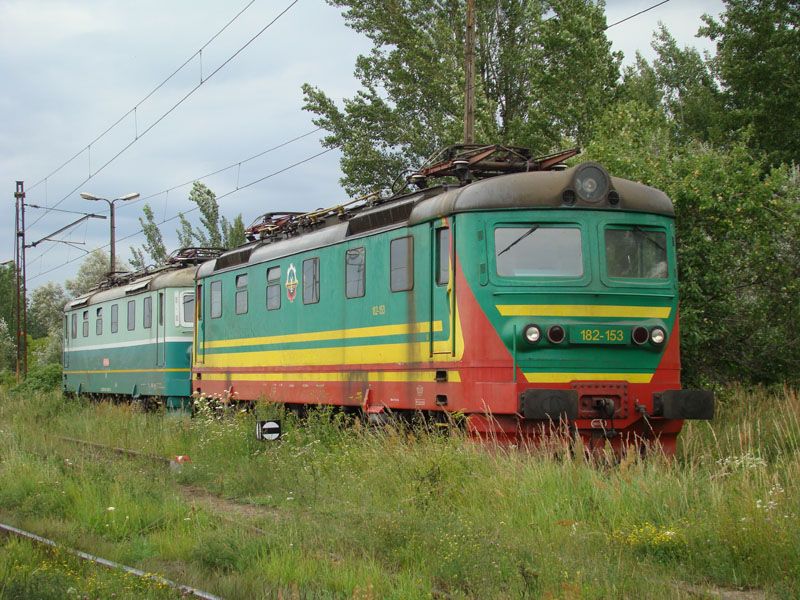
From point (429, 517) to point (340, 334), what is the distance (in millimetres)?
5770

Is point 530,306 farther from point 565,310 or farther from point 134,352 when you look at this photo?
point 134,352

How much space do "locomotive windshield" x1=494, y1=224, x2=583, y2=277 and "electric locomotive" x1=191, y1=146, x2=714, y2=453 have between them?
15mm

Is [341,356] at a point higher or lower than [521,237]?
lower

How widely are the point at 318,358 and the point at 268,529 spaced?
244 inches

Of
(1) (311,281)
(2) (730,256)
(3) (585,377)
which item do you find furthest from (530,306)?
(2) (730,256)

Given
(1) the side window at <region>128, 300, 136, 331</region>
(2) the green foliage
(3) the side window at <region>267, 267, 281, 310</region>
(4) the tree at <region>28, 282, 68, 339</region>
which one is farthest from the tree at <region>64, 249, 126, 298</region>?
(3) the side window at <region>267, 267, 281, 310</region>

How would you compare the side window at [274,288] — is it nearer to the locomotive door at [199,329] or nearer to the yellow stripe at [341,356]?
the yellow stripe at [341,356]

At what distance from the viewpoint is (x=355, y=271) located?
532 inches

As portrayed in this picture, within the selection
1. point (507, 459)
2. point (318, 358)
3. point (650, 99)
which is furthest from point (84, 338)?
point (650, 99)

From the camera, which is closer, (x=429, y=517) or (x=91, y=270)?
(x=429, y=517)

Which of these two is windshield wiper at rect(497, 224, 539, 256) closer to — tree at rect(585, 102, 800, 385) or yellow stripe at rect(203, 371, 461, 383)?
yellow stripe at rect(203, 371, 461, 383)

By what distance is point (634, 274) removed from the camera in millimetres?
11312

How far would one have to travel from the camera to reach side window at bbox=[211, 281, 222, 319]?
18547 millimetres

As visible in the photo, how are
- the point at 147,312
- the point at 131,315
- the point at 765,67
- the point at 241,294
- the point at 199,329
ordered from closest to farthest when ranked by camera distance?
1. the point at 241,294
2. the point at 199,329
3. the point at 147,312
4. the point at 131,315
5. the point at 765,67
